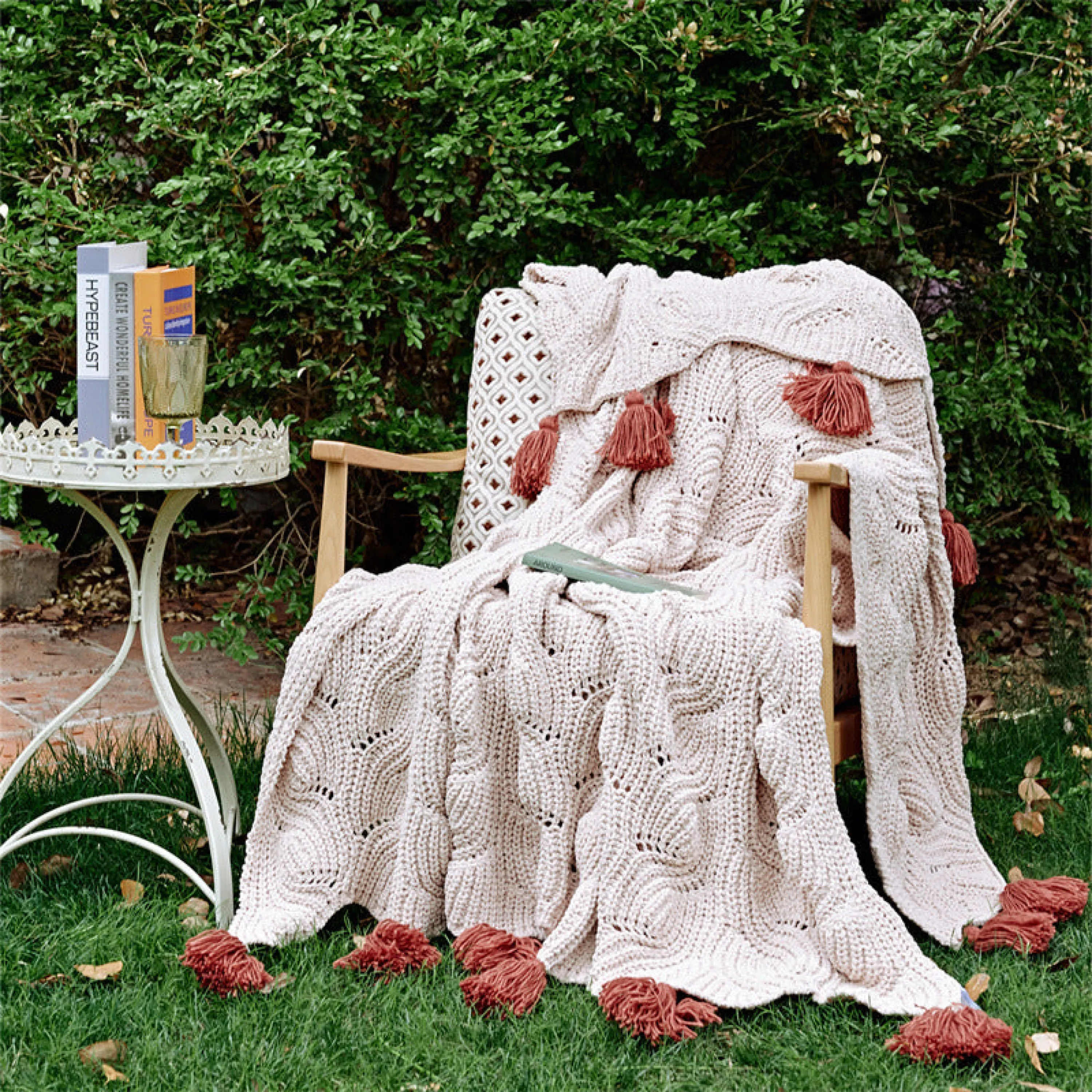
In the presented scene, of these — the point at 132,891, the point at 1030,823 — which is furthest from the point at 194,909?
the point at 1030,823

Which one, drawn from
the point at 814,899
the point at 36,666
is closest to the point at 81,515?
the point at 36,666

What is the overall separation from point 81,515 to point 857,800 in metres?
2.48

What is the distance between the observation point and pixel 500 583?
235 cm

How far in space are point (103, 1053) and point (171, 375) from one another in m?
0.97

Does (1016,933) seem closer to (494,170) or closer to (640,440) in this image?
(640,440)

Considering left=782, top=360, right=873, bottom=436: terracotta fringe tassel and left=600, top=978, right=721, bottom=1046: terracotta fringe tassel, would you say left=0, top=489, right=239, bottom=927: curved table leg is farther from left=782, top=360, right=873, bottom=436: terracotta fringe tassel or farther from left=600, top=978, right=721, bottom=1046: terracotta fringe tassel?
left=782, top=360, right=873, bottom=436: terracotta fringe tassel

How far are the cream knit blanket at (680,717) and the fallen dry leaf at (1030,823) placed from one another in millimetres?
241

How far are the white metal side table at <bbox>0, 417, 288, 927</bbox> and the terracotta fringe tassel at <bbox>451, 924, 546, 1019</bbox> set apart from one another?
0.41m

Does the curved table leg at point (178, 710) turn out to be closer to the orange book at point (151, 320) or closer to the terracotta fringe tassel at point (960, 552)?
the orange book at point (151, 320)

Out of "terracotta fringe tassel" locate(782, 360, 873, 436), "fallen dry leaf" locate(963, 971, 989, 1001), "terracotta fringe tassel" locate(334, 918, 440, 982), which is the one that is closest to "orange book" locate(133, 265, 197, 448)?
"terracotta fringe tassel" locate(334, 918, 440, 982)

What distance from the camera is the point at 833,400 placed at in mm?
2482

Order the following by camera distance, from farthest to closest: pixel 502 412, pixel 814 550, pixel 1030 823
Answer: pixel 502 412 → pixel 1030 823 → pixel 814 550

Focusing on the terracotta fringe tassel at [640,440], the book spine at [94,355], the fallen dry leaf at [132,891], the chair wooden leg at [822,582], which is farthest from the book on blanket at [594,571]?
the fallen dry leaf at [132,891]

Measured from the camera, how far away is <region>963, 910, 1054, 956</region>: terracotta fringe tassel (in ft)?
7.16
